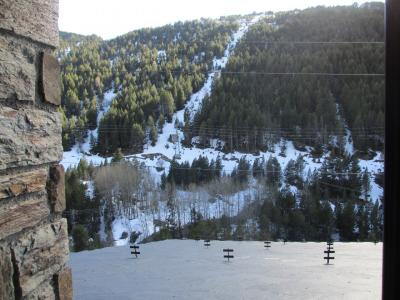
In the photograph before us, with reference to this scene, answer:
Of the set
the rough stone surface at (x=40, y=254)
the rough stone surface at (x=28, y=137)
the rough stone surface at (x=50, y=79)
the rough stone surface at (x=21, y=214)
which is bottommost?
the rough stone surface at (x=40, y=254)

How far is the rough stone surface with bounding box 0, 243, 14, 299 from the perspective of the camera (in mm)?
729

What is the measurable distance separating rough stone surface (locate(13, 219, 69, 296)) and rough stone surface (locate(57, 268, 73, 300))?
0.02 meters

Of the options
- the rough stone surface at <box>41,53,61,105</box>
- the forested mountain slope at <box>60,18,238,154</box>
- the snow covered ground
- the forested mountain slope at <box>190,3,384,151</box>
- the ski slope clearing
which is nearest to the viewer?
the rough stone surface at <box>41,53,61,105</box>

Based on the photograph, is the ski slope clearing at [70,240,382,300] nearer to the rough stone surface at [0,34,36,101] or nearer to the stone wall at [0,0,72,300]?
the stone wall at [0,0,72,300]

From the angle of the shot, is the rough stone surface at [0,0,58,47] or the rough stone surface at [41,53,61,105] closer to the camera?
the rough stone surface at [0,0,58,47]

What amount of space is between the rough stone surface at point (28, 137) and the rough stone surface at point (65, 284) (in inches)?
10.4

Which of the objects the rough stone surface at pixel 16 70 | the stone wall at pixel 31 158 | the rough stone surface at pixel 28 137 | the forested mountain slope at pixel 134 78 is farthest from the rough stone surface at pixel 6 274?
the forested mountain slope at pixel 134 78

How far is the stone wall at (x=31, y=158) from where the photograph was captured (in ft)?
2.48

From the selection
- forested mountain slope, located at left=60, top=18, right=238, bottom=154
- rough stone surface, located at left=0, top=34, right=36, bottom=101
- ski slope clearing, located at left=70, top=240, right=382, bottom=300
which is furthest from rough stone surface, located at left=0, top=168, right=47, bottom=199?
forested mountain slope, located at left=60, top=18, right=238, bottom=154

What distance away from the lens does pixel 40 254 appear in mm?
861

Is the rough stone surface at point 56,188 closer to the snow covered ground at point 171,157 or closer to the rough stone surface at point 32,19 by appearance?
the rough stone surface at point 32,19

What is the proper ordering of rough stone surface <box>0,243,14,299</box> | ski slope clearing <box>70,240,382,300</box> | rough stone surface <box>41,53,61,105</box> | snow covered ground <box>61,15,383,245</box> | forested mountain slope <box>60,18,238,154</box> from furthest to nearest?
forested mountain slope <box>60,18,238,154</box> < snow covered ground <box>61,15,383,245</box> < ski slope clearing <box>70,240,382,300</box> < rough stone surface <box>41,53,61,105</box> < rough stone surface <box>0,243,14,299</box>

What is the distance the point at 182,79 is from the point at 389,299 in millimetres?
47627

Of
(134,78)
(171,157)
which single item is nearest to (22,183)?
(171,157)
